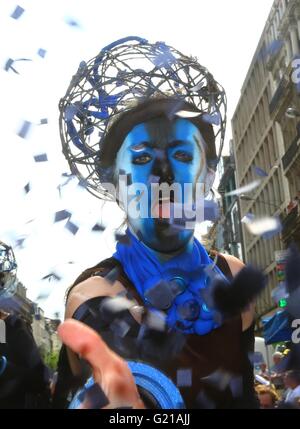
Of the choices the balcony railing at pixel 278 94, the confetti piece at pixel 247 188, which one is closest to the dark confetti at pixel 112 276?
the confetti piece at pixel 247 188

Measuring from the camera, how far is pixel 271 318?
1500 mm

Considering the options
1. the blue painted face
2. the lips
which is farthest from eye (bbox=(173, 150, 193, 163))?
the lips

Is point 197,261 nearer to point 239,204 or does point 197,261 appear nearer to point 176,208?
point 176,208

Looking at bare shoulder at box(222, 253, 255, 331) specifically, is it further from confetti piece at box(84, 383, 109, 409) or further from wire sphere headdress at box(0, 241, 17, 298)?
wire sphere headdress at box(0, 241, 17, 298)

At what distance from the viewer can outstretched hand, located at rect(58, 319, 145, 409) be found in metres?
1.17

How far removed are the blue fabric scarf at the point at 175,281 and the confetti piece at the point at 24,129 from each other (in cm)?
34

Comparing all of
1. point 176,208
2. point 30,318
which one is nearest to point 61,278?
point 30,318

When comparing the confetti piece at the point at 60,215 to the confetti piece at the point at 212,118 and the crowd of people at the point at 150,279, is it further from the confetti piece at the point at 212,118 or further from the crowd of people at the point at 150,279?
the confetti piece at the point at 212,118

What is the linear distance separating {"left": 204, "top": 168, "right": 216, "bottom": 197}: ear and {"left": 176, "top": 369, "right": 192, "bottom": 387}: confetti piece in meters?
0.43

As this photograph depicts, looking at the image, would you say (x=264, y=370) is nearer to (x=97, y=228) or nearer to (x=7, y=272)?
(x=97, y=228)

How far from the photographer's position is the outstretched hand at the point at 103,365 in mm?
1168

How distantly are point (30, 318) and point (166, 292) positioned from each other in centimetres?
36
